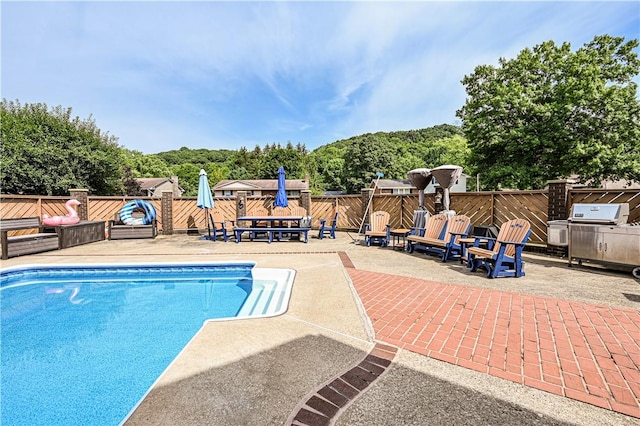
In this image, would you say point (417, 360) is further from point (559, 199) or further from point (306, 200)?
point (306, 200)

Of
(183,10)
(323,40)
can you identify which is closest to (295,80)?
(323,40)

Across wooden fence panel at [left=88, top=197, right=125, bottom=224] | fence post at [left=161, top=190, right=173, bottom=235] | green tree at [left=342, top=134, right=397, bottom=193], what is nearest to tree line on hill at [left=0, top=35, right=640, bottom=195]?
wooden fence panel at [left=88, top=197, right=125, bottom=224]

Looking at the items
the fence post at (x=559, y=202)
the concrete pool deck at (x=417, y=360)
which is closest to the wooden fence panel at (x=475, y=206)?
the fence post at (x=559, y=202)

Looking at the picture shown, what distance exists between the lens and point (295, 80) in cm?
1725

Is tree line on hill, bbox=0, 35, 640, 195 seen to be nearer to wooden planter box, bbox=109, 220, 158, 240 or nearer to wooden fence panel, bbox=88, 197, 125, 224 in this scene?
wooden fence panel, bbox=88, 197, 125, 224

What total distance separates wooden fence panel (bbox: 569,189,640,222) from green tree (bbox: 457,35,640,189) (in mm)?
7269

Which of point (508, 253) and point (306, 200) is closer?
point (508, 253)

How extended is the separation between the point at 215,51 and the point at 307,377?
11.4 metres

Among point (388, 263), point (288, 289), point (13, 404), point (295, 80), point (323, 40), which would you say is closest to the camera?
point (13, 404)

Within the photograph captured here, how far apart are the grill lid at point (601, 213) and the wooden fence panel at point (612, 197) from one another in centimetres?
68

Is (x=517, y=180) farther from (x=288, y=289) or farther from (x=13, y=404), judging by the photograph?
(x=13, y=404)

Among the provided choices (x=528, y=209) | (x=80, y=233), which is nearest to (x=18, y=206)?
(x=80, y=233)

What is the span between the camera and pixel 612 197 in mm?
5891

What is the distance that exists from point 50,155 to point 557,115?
24032 mm
